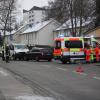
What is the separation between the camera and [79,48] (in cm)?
3625

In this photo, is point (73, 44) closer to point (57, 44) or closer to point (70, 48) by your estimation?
point (70, 48)

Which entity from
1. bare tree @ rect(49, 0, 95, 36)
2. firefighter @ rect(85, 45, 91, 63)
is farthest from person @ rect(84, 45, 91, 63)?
bare tree @ rect(49, 0, 95, 36)

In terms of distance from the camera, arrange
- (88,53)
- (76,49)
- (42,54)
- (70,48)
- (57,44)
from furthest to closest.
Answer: (42,54) < (88,53) < (57,44) < (76,49) < (70,48)

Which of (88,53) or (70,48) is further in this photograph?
(88,53)

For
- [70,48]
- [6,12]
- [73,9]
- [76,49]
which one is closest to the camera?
[70,48]

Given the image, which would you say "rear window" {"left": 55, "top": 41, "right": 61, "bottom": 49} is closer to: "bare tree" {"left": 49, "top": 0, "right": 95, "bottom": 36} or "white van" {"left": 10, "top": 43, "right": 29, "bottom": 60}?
"white van" {"left": 10, "top": 43, "right": 29, "bottom": 60}

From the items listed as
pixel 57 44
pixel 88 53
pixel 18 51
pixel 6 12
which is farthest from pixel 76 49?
pixel 6 12

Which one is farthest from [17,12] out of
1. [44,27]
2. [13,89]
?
[13,89]

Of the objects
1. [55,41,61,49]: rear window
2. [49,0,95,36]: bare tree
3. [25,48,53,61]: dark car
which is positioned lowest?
[25,48,53,61]: dark car

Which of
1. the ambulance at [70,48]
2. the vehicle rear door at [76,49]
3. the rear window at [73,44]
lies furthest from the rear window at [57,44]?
the vehicle rear door at [76,49]

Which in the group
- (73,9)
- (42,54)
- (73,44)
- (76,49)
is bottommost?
(42,54)

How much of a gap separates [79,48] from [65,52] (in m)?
1.28

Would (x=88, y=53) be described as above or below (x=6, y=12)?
below

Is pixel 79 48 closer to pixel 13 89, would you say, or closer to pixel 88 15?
pixel 13 89
